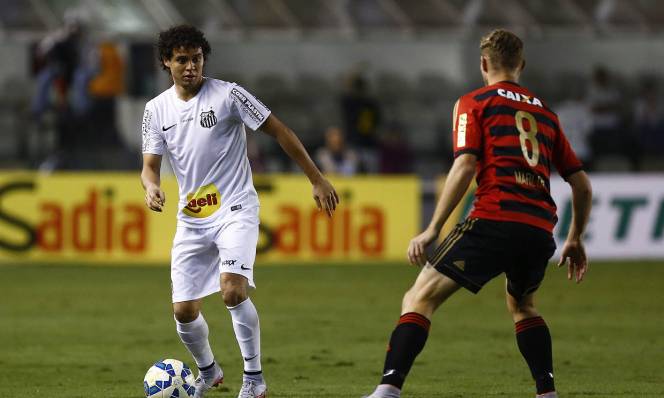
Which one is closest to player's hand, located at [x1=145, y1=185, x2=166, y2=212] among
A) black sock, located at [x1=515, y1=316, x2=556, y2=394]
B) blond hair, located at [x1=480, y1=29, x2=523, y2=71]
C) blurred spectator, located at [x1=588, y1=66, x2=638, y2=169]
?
blond hair, located at [x1=480, y1=29, x2=523, y2=71]

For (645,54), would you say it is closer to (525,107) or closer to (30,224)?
(30,224)

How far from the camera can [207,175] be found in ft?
24.3

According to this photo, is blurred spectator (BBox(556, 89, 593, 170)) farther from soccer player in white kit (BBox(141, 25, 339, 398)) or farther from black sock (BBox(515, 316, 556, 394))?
black sock (BBox(515, 316, 556, 394))

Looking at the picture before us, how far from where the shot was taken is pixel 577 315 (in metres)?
12.4

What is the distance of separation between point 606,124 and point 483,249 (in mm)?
16253

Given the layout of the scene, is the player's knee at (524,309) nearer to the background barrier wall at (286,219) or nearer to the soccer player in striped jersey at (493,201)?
the soccer player in striped jersey at (493,201)

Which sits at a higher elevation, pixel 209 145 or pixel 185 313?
pixel 209 145

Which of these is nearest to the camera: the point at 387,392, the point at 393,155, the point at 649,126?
the point at 387,392

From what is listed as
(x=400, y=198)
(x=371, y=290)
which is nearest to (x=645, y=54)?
(x=400, y=198)

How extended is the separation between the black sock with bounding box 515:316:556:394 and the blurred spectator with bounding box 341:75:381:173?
45.0 ft

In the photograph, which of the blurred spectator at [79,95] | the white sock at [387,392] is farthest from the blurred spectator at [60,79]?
the white sock at [387,392]

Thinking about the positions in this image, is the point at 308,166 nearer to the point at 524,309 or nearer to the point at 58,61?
the point at 524,309

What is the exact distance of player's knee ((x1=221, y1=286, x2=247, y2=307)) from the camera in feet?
23.7

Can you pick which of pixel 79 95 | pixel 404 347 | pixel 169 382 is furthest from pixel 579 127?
pixel 404 347
